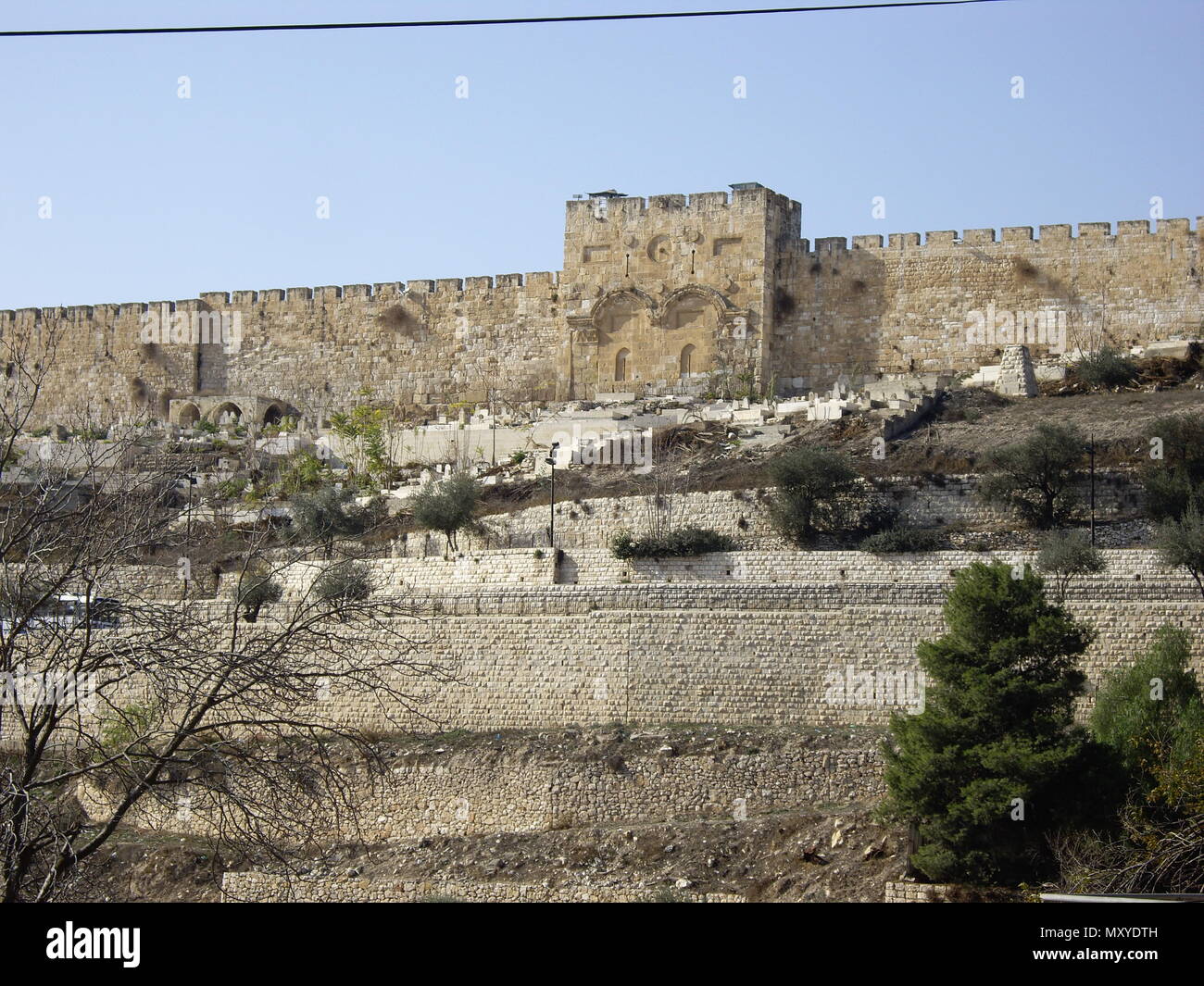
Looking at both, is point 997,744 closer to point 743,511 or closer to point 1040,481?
point 1040,481

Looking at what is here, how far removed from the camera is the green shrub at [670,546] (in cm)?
2231

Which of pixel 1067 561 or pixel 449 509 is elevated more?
pixel 449 509

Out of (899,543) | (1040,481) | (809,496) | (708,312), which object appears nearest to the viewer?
→ (899,543)

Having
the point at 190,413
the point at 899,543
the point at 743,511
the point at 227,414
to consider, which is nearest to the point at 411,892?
the point at 899,543

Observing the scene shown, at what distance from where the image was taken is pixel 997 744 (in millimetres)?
16781

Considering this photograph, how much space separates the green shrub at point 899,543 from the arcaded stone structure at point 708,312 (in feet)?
30.1

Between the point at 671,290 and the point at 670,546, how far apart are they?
35.6ft

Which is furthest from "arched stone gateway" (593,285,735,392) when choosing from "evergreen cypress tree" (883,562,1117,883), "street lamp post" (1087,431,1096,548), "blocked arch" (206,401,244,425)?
"evergreen cypress tree" (883,562,1117,883)

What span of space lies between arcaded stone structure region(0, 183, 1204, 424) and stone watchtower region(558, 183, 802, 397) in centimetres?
3

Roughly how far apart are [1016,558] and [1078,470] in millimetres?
3068

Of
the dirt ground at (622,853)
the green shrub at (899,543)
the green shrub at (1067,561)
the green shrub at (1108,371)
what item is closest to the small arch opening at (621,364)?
the green shrub at (1108,371)
